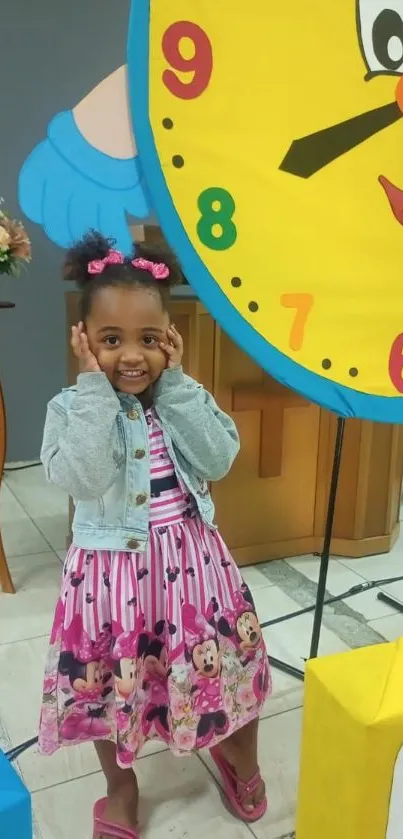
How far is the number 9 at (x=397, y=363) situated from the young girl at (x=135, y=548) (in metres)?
0.23

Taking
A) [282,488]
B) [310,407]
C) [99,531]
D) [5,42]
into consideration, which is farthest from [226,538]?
[5,42]

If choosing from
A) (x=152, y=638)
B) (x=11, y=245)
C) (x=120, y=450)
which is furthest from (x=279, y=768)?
(x=11, y=245)

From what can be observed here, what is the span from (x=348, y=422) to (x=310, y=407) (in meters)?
0.11

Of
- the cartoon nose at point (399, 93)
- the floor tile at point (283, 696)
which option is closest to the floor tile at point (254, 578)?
the floor tile at point (283, 696)

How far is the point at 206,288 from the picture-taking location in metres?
0.76

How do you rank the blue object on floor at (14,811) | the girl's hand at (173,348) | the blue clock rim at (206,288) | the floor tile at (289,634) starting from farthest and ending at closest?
the floor tile at (289,634) < the girl's hand at (173,348) < the blue clock rim at (206,288) < the blue object on floor at (14,811)

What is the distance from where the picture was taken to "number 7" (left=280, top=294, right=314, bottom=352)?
809mm

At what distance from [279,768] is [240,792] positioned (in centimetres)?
12

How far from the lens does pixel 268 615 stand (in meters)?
1.70

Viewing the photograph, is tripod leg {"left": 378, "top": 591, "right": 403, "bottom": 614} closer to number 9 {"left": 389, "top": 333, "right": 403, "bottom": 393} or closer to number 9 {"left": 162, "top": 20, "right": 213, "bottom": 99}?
number 9 {"left": 389, "top": 333, "right": 403, "bottom": 393}

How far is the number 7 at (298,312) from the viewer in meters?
0.81

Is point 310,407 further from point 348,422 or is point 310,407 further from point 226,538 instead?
point 226,538

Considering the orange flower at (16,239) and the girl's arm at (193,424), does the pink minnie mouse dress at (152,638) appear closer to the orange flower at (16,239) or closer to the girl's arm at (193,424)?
the girl's arm at (193,424)

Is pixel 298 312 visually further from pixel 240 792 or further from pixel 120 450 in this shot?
pixel 240 792
